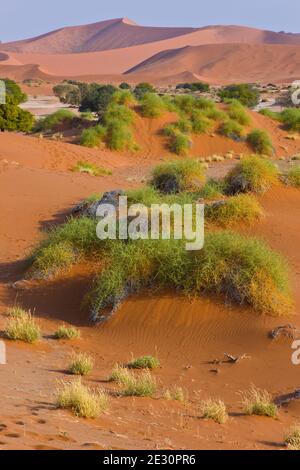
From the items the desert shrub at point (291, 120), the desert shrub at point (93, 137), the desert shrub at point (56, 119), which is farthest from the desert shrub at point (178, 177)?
the desert shrub at point (291, 120)

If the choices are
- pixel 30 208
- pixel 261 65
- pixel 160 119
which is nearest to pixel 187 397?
pixel 30 208

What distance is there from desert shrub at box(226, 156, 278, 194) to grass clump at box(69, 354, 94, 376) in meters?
8.66

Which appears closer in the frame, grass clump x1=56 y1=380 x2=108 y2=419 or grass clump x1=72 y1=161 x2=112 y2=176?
grass clump x1=56 y1=380 x2=108 y2=419

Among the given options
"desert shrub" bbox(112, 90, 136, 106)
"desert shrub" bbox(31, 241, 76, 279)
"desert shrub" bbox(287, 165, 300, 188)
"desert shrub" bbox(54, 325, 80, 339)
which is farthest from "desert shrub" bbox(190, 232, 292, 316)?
"desert shrub" bbox(112, 90, 136, 106)

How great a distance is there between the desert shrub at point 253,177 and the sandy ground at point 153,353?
11.2 inches

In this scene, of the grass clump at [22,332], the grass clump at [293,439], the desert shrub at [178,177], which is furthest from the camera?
the desert shrub at [178,177]

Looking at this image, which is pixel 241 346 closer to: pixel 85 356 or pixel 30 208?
pixel 85 356

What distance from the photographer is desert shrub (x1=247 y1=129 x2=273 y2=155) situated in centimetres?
3188

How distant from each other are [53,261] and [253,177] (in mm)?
6183

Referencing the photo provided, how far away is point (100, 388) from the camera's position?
6809 mm

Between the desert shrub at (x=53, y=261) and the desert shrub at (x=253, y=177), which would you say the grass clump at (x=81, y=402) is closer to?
the desert shrub at (x=53, y=261)

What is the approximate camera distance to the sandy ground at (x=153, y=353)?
5383mm

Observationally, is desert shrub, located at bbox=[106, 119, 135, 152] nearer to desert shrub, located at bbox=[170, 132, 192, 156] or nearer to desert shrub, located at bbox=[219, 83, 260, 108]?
desert shrub, located at bbox=[170, 132, 192, 156]

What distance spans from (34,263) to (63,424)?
19.9ft
